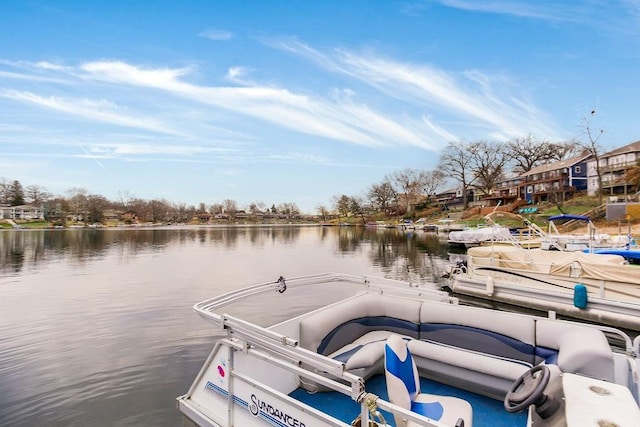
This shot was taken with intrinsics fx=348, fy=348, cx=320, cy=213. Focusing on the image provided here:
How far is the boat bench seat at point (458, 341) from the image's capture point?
3713 millimetres

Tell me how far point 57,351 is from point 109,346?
0.98 meters

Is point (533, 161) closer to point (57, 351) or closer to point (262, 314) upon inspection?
point (262, 314)

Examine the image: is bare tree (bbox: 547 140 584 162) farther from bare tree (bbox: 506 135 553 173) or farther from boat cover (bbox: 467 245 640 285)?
boat cover (bbox: 467 245 640 285)

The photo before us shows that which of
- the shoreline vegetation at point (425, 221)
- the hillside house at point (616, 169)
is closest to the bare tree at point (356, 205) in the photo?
the shoreline vegetation at point (425, 221)

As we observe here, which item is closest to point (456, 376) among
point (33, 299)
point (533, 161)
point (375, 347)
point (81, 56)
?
point (375, 347)

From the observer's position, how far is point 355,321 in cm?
518

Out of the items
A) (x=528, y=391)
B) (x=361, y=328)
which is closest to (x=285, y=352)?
(x=528, y=391)

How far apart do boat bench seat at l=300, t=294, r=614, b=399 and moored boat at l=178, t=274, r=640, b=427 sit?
13mm

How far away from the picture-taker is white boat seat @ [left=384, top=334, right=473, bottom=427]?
2963mm

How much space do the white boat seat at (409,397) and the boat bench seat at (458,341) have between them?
3.36 feet

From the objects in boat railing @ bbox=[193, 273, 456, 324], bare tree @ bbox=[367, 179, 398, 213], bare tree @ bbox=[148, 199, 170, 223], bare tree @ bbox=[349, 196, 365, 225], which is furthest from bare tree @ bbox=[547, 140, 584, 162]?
bare tree @ bbox=[148, 199, 170, 223]

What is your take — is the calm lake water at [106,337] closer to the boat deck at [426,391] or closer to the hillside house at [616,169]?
the boat deck at [426,391]

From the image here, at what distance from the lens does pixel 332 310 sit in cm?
487

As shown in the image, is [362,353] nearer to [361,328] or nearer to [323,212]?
[361,328]
